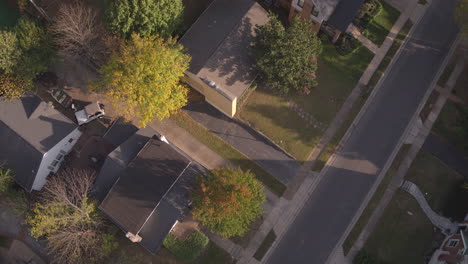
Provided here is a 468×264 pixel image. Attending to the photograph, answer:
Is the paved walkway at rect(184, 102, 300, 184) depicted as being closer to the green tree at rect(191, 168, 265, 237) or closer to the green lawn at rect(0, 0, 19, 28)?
the green tree at rect(191, 168, 265, 237)

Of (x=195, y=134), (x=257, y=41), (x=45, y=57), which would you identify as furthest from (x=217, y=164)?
(x=45, y=57)

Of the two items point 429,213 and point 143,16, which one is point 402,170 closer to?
point 429,213

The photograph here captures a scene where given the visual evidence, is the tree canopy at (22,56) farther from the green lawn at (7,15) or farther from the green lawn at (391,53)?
the green lawn at (391,53)

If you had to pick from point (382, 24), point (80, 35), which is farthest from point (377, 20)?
point (80, 35)

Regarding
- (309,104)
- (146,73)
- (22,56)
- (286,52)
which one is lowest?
(22,56)

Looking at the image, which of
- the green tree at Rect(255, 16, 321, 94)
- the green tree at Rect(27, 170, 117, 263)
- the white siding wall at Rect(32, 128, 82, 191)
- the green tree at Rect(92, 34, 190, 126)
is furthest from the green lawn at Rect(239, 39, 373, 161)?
the white siding wall at Rect(32, 128, 82, 191)

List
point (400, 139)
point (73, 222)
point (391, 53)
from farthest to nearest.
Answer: point (391, 53) < point (400, 139) < point (73, 222)

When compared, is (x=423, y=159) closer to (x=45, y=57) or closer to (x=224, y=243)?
(x=224, y=243)
